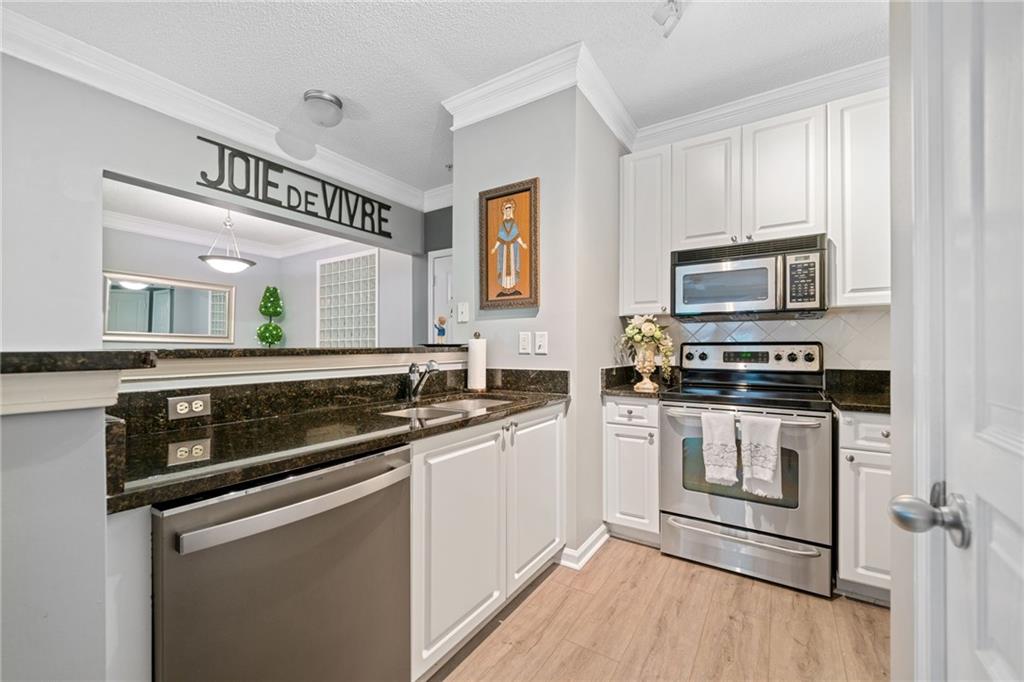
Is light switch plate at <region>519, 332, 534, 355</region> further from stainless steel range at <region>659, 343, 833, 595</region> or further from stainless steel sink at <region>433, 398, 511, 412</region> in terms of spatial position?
stainless steel range at <region>659, 343, 833, 595</region>

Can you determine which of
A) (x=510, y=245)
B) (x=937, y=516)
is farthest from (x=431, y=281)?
(x=937, y=516)

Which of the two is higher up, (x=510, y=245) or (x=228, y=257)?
(x=228, y=257)

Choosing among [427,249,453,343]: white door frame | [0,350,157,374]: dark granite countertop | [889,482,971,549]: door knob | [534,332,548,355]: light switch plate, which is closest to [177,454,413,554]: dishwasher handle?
[0,350,157,374]: dark granite countertop

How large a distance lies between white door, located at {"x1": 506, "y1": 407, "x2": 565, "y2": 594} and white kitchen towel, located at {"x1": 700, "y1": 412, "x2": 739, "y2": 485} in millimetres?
739

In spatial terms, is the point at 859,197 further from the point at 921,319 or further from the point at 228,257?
the point at 228,257

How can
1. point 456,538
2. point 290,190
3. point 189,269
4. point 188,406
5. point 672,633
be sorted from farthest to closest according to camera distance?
point 189,269
point 290,190
point 672,633
point 456,538
point 188,406

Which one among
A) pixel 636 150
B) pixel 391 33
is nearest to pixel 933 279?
pixel 391 33

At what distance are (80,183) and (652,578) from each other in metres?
3.51

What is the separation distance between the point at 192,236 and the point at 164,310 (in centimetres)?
102

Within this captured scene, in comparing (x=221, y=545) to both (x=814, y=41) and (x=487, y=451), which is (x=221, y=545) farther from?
(x=814, y=41)

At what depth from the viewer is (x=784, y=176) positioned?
2.28 metres

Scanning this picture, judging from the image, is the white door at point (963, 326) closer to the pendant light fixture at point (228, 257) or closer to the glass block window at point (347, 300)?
the glass block window at point (347, 300)

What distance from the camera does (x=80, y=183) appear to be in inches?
83.8

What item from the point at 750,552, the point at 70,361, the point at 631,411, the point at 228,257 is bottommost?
the point at 750,552
